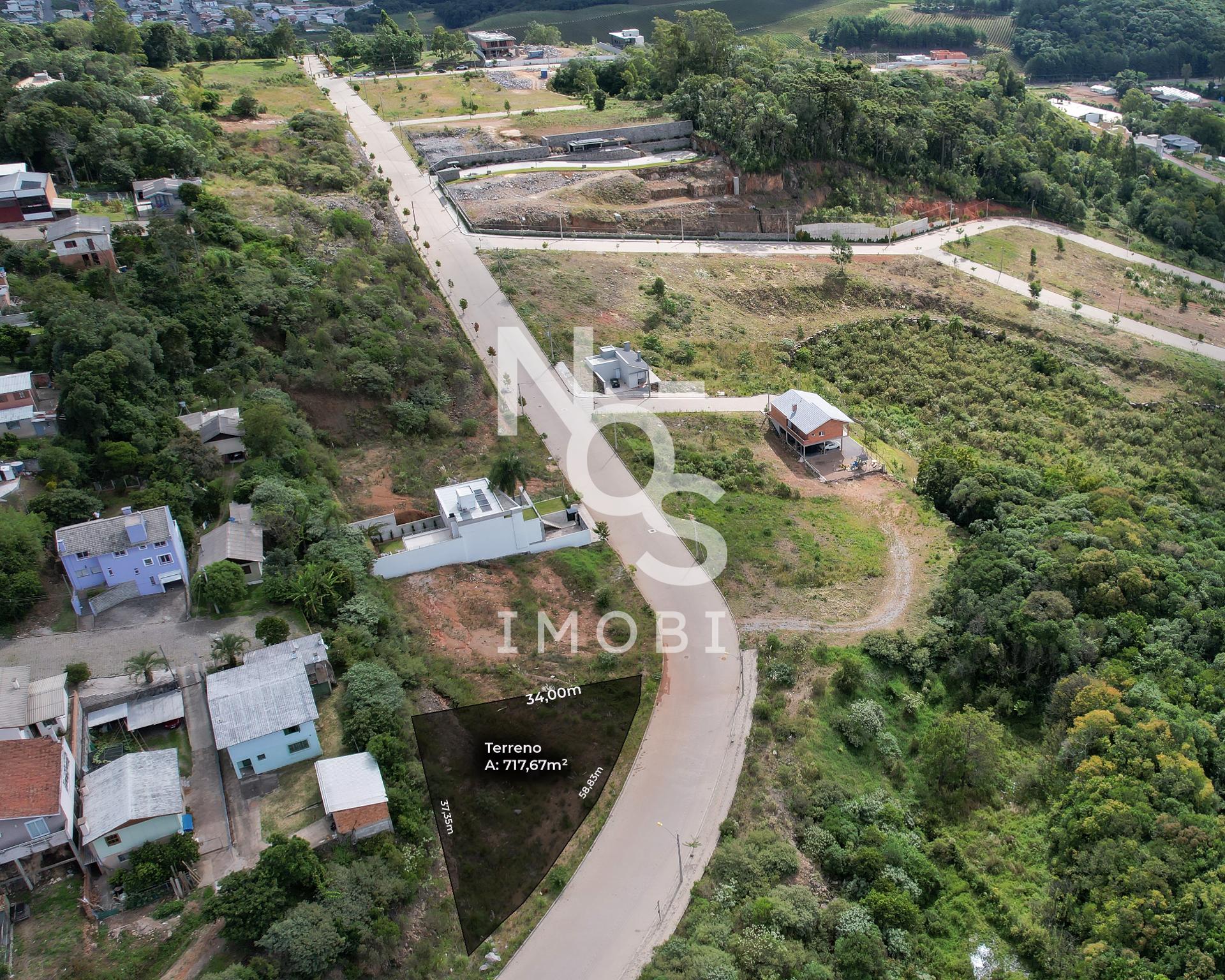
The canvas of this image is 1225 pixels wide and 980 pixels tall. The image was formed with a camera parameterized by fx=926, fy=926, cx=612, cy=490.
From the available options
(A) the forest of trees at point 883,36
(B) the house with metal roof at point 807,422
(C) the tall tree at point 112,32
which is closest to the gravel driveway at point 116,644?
(B) the house with metal roof at point 807,422

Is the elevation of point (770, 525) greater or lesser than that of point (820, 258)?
lesser

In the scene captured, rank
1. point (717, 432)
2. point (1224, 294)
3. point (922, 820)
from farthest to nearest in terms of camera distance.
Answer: point (1224, 294), point (717, 432), point (922, 820)

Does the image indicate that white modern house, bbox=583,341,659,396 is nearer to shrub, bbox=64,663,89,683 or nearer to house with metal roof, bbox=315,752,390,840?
house with metal roof, bbox=315,752,390,840

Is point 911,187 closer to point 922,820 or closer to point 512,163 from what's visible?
point 512,163

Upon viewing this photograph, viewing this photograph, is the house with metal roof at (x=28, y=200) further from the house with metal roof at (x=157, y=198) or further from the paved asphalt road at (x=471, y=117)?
the paved asphalt road at (x=471, y=117)

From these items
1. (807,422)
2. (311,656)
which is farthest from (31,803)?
(807,422)

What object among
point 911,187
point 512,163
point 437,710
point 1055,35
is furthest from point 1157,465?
point 1055,35

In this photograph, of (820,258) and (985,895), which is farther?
(820,258)
